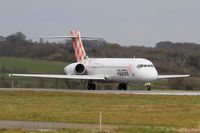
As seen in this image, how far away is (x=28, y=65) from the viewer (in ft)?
297

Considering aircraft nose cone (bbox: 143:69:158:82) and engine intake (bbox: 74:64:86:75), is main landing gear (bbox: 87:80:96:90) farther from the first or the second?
aircraft nose cone (bbox: 143:69:158:82)

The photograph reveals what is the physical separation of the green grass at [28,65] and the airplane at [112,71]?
43.2 ft

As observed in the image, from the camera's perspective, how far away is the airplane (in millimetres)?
66562

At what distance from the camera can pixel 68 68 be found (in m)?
73.2

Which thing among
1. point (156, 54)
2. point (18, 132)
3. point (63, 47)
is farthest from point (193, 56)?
point (18, 132)

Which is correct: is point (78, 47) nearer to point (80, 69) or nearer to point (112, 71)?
point (80, 69)

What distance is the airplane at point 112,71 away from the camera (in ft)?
218

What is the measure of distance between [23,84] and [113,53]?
32819 mm

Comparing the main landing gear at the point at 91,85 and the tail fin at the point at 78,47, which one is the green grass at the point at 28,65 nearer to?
the tail fin at the point at 78,47

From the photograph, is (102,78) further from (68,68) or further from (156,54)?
(156,54)

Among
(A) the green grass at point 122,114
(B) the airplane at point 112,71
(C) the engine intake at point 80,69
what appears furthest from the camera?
→ (C) the engine intake at point 80,69

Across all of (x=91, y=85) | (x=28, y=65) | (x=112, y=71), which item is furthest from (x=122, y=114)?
(x=28, y=65)

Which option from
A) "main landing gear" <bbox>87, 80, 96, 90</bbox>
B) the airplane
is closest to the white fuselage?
the airplane

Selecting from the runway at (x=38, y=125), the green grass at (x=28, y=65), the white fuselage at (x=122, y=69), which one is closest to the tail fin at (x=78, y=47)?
the white fuselage at (x=122, y=69)
